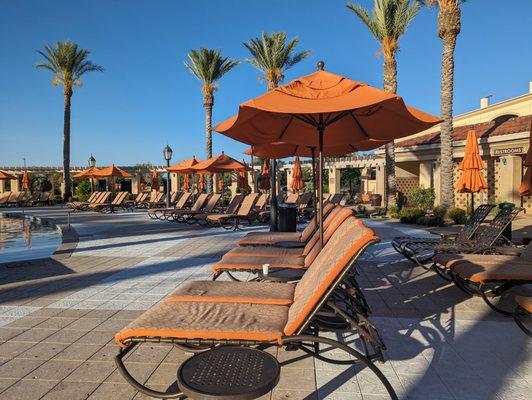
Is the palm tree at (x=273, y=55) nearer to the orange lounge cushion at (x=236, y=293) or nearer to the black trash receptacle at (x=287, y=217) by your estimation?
the black trash receptacle at (x=287, y=217)

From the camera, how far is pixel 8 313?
14.4 ft

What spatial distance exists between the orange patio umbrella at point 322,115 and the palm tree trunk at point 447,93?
9.18m

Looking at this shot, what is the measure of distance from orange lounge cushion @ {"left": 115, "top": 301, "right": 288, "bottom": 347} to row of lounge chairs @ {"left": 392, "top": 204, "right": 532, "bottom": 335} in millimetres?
2135

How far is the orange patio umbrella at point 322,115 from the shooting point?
3557mm

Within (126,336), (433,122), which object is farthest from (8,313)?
(433,122)

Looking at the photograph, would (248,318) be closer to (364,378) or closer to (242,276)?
(364,378)

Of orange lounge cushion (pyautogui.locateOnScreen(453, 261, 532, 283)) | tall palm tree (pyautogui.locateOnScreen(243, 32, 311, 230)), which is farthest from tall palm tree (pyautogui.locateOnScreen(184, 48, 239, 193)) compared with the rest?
orange lounge cushion (pyautogui.locateOnScreen(453, 261, 532, 283))

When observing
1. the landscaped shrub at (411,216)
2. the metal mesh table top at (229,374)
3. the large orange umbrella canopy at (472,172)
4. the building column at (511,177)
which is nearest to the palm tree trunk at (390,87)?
the landscaped shrub at (411,216)

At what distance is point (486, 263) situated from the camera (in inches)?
186

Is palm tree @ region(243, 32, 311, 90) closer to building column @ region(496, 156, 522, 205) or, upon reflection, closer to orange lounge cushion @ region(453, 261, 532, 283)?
building column @ region(496, 156, 522, 205)

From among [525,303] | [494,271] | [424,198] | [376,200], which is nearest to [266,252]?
[494,271]

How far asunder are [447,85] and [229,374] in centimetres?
1601

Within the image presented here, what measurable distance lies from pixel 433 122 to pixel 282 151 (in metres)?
3.85

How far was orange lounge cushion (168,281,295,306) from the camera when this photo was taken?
9.80 feet
